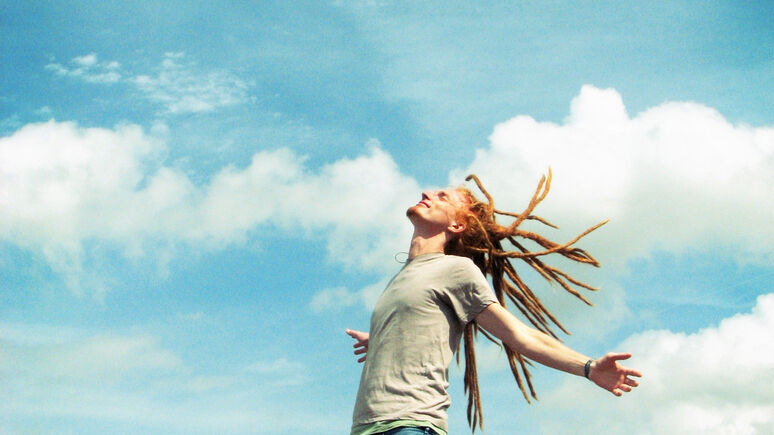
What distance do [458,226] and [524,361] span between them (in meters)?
1.08

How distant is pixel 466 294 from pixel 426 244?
63cm

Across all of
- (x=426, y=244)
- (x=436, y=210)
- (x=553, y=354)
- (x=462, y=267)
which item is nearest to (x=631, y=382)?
(x=553, y=354)

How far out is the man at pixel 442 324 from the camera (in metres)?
4.27

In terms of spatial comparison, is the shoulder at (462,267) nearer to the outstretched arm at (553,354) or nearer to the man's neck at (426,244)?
the outstretched arm at (553,354)

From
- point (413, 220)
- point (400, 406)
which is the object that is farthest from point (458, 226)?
point (400, 406)

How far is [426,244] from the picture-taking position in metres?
5.20

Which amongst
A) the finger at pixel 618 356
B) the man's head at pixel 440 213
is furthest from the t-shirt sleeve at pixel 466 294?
the finger at pixel 618 356

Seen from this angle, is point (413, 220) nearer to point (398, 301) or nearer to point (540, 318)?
point (398, 301)

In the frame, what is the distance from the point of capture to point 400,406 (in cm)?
427

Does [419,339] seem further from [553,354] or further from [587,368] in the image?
[587,368]

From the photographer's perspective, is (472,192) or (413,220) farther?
(472,192)

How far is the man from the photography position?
4266mm

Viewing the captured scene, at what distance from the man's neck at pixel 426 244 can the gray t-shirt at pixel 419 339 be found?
27 centimetres

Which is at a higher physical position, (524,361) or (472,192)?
(472,192)
